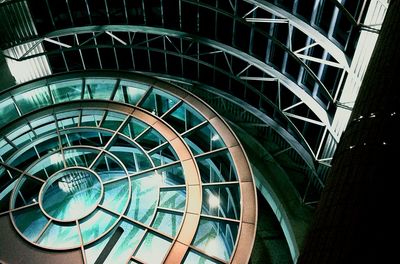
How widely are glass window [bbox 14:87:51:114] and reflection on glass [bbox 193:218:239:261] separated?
13.5 m

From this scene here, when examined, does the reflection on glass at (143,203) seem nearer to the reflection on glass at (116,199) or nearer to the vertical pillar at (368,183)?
the reflection on glass at (116,199)

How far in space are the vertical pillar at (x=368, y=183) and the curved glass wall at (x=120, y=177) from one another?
8832mm

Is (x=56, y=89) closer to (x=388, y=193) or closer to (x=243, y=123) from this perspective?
(x=243, y=123)

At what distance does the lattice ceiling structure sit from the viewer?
1948 centimetres

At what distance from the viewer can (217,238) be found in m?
27.9

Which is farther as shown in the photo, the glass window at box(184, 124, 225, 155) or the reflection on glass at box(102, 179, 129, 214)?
the glass window at box(184, 124, 225, 155)

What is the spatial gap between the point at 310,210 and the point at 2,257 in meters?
18.1

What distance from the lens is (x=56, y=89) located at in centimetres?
2650

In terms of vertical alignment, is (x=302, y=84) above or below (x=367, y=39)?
above

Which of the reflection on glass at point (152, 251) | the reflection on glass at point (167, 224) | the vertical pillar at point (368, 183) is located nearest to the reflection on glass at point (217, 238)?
the reflection on glass at point (167, 224)

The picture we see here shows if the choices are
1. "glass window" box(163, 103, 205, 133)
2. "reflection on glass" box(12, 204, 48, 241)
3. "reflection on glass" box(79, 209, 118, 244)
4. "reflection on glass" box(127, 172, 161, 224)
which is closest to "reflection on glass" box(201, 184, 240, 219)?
"reflection on glass" box(127, 172, 161, 224)

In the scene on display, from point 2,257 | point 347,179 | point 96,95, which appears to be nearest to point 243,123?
point 96,95

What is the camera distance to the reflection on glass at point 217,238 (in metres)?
27.1

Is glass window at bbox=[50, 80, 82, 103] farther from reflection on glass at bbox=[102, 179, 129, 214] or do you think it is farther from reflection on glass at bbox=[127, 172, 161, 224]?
reflection on glass at bbox=[127, 172, 161, 224]
